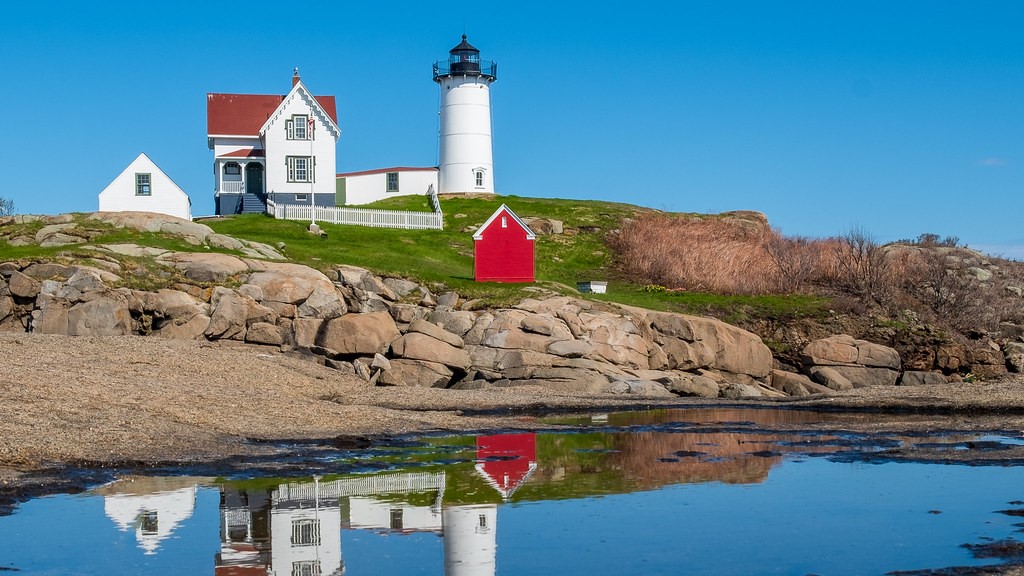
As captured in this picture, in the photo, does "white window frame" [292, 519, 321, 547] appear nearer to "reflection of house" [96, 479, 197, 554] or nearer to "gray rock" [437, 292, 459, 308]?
"reflection of house" [96, 479, 197, 554]

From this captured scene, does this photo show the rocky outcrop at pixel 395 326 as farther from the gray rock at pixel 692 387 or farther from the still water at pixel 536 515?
the still water at pixel 536 515

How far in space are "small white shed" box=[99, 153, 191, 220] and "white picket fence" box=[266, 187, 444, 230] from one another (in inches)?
190

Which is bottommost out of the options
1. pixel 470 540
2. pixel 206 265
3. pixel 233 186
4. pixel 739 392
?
pixel 470 540

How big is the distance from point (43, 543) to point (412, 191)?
2122 inches

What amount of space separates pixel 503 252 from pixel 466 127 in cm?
2557

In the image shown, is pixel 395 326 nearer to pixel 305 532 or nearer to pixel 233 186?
pixel 305 532

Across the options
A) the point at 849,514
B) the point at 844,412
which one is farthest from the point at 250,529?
the point at 844,412

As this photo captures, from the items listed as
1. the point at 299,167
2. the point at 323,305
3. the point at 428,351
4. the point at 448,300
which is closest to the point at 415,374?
the point at 428,351

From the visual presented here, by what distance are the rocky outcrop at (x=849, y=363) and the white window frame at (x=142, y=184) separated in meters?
30.5

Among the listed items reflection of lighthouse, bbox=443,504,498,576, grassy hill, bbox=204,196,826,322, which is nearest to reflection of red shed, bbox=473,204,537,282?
grassy hill, bbox=204,196,826,322

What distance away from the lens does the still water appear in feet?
32.4

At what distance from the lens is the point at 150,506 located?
12.1 m

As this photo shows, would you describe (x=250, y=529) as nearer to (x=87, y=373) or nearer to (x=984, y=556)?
(x=984, y=556)

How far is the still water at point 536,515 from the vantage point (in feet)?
32.4
